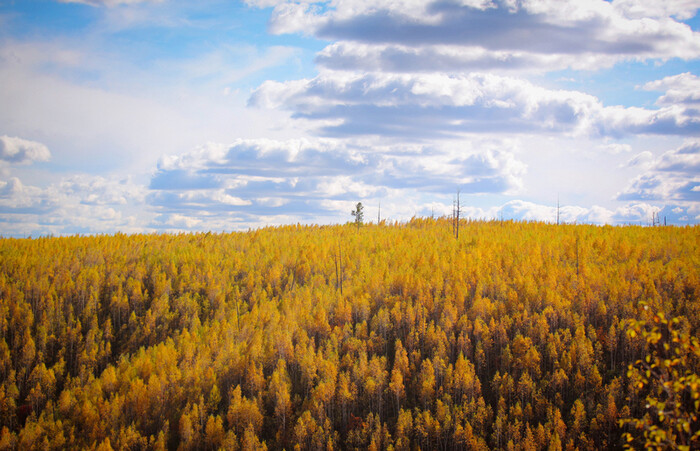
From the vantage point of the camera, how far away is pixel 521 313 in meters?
50.2

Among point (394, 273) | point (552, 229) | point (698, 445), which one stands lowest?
point (698, 445)

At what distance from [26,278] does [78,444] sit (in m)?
25.9

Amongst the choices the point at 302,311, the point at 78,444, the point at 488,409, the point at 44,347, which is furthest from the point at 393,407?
the point at 44,347

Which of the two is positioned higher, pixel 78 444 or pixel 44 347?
pixel 44 347

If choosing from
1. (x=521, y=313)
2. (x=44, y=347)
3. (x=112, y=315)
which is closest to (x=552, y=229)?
(x=521, y=313)

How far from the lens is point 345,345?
5109 cm

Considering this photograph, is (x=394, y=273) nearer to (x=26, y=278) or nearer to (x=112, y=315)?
(x=112, y=315)

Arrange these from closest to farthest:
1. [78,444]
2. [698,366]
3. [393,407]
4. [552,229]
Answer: [698,366]
[78,444]
[393,407]
[552,229]

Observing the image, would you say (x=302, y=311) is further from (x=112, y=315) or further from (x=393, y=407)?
(x=112, y=315)

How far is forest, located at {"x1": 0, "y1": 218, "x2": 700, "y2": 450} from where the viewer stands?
137ft

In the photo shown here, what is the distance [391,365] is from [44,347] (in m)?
38.8

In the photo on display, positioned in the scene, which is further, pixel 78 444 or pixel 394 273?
pixel 394 273

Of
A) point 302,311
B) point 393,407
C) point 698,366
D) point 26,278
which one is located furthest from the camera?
point 26,278

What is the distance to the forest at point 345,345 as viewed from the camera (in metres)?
41.8
